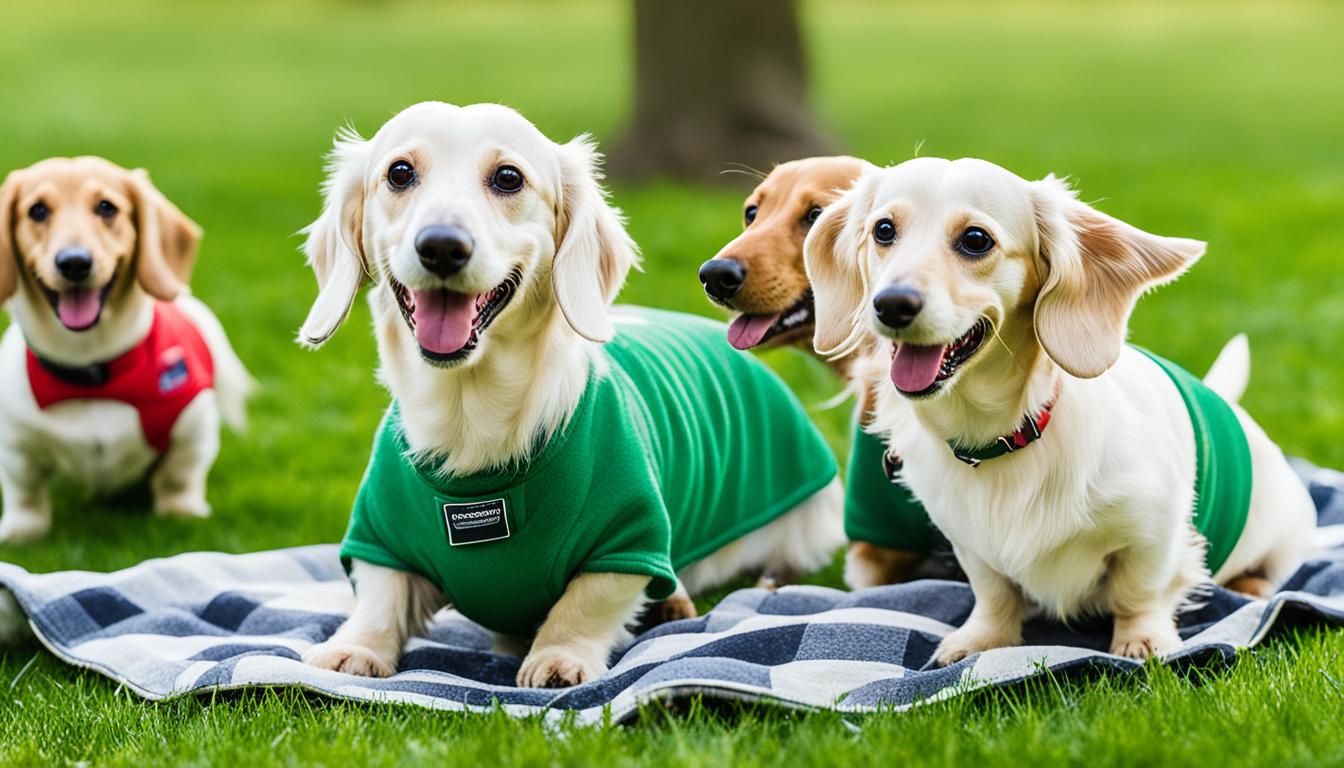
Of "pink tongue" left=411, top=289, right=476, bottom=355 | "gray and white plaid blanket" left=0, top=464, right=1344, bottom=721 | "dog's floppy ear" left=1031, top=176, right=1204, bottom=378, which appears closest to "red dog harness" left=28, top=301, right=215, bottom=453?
"gray and white plaid blanket" left=0, top=464, right=1344, bottom=721

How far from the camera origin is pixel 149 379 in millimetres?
4730

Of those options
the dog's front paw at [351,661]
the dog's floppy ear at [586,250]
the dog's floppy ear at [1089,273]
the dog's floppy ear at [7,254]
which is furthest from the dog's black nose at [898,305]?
the dog's floppy ear at [7,254]

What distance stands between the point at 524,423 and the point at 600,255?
16.2 inches

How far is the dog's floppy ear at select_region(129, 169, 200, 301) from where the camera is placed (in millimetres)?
4656

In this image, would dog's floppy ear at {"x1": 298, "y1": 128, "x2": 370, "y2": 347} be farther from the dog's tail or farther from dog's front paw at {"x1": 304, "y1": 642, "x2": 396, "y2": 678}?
the dog's tail

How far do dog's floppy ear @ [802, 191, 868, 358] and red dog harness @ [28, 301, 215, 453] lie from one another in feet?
7.85

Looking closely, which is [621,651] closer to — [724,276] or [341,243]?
[724,276]

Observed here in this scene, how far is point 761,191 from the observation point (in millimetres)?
3906

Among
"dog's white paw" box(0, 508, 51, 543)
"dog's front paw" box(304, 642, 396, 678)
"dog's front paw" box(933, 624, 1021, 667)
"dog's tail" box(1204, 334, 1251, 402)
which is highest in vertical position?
"dog's tail" box(1204, 334, 1251, 402)

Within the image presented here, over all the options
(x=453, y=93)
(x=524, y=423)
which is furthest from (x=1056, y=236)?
(x=453, y=93)

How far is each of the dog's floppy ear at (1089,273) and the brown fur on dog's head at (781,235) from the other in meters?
0.75

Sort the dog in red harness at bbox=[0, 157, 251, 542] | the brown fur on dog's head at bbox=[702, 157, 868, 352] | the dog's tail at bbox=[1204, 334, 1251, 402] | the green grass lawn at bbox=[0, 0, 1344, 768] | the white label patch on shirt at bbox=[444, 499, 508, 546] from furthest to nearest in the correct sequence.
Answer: the dog in red harness at bbox=[0, 157, 251, 542] → the dog's tail at bbox=[1204, 334, 1251, 402] → the brown fur on dog's head at bbox=[702, 157, 868, 352] → the white label patch on shirt at bbox=[444, 499, 508, 546] → the green grass lawn at bbox=[0, 0, 1344, 768]

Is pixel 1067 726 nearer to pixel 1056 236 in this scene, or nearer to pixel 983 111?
pixel 1056 236

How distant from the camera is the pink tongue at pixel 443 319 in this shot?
10.0 ft
